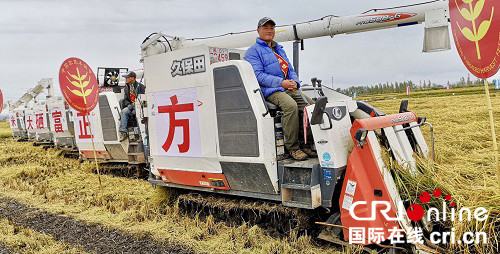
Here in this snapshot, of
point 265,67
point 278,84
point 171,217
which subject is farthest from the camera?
point 171,217

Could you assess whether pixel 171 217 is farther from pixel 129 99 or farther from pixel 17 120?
pixel 17 120

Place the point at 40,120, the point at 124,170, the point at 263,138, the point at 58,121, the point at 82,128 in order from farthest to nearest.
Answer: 1. the point at 40,120
2. the point at 58,121
3. the point at 82,128
4. the point at 124,170
5. the point at 263,138

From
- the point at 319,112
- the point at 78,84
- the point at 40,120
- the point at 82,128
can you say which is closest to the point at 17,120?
the point at 40,120

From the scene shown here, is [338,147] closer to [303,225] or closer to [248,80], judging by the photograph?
[303,225]

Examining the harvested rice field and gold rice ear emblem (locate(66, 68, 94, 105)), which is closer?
the harvested rice field

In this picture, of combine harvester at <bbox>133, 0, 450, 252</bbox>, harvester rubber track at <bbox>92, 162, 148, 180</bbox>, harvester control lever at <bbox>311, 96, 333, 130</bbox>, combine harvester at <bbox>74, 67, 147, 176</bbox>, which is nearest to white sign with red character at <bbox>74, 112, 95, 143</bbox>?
combine harvester at <bbox>74, 67, 147, 176</bbox>

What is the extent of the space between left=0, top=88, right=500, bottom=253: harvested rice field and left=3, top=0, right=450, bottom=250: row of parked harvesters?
280 mm

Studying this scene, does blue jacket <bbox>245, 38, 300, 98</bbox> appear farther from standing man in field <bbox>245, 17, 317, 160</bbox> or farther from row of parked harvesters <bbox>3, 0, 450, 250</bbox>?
row of parked harvesters <bbox>3, 0, 450, 250</bbox>

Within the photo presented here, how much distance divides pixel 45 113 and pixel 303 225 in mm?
13447

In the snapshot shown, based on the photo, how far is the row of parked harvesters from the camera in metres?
3.93

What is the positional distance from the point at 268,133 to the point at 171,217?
2.00 meters

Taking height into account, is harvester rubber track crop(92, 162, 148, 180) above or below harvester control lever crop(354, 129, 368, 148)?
below

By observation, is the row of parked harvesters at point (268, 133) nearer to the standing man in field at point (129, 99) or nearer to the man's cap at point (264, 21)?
the man's cap at point (264, 21)

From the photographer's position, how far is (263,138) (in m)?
4.43
